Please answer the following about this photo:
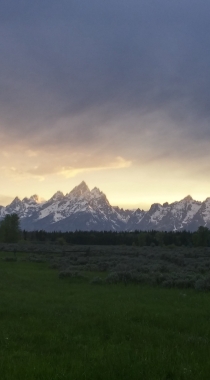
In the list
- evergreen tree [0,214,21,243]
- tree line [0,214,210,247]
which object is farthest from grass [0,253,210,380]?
evergreen tree [0,214,21,243]

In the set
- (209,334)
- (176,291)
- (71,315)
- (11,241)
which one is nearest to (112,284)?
(176,291)

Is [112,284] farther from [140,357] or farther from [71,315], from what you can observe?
[140,357]

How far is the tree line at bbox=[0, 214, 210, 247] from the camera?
369 feet

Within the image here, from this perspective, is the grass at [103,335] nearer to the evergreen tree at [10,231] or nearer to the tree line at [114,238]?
the tree line at [114,238]

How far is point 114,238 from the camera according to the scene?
498ft

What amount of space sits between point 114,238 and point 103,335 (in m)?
141

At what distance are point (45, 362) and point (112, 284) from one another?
48.7ft

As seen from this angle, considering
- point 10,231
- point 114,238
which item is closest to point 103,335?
point 10,231

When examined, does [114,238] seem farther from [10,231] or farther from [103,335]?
[103,335]

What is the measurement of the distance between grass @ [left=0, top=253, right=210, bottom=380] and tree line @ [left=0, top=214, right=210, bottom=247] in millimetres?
88062

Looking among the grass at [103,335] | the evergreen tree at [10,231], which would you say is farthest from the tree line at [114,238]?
the grass at [103,335]

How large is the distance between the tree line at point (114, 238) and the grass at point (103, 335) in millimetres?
88062

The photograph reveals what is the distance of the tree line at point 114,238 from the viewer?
369 ft

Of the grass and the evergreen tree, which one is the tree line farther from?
the grass
